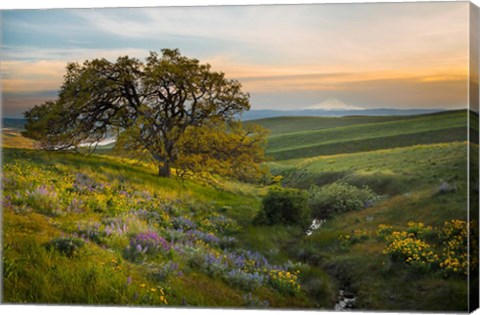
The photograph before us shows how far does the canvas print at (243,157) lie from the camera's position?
13742mm

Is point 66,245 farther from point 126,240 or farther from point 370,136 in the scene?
point 370,136

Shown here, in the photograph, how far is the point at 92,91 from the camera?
15.6 meters

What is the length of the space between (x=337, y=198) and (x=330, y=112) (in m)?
1.71

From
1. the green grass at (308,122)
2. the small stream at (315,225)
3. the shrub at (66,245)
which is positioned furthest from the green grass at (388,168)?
the shrub at (66,245)

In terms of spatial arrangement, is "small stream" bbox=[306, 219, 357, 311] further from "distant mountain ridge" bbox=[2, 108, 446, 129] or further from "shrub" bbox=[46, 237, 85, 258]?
"shrub" bbox=[46, 237, 85, 258]

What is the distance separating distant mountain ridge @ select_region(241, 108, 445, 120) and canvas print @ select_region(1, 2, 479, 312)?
1.2 inches

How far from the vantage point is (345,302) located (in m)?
14.0

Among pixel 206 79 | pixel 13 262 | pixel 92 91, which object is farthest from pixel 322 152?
pixel 13 262

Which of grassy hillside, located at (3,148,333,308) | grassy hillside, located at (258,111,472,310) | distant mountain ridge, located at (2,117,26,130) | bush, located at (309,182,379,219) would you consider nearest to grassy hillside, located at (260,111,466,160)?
grassy hillside, located at (258,111,472,310)

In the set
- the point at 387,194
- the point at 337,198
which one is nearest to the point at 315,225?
the point at 337,198

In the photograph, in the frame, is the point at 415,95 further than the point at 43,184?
No

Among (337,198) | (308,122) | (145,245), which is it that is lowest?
(145,245)

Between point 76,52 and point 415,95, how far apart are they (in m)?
6.91

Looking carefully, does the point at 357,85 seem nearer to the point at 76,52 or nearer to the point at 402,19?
the point at 402,19
